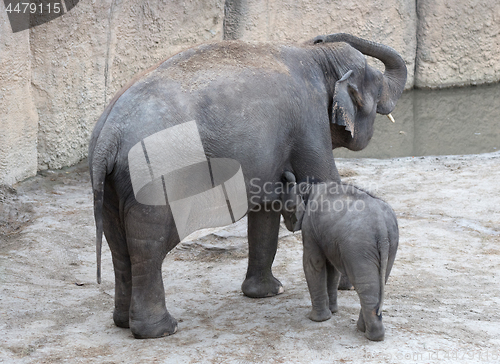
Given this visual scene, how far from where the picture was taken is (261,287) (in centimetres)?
Result: 472

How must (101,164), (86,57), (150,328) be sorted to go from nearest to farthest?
(101,164) → (150,328) → (86,57)

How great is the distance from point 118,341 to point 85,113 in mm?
4936

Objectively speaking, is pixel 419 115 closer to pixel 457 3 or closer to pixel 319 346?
pixel 457 3

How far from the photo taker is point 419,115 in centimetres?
1166

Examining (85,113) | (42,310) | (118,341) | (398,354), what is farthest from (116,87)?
(398,354)

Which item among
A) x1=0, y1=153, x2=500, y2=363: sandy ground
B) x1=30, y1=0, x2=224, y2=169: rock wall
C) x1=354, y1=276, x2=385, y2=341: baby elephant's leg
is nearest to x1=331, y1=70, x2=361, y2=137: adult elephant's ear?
x1=354, y1=276, x2=385, y2=341: baby elephant's leg

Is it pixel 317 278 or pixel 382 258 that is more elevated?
pixel 382 258

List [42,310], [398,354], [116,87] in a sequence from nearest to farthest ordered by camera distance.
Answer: [398,354], [42,310], [116,87]

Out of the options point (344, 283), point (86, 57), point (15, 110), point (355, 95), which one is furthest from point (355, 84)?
point (86, 57)

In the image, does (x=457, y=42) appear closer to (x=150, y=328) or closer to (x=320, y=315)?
(x=320, y=315)

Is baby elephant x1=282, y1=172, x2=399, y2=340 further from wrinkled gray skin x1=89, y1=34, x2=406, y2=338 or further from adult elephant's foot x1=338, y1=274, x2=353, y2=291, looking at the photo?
adult elephant's foot x1=338, y1=274, x2=353, y2=291

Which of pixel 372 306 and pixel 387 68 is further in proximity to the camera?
pixel 387 68

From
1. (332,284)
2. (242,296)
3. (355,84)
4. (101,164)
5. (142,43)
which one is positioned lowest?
(242,296)

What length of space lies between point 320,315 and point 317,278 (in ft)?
0.80
